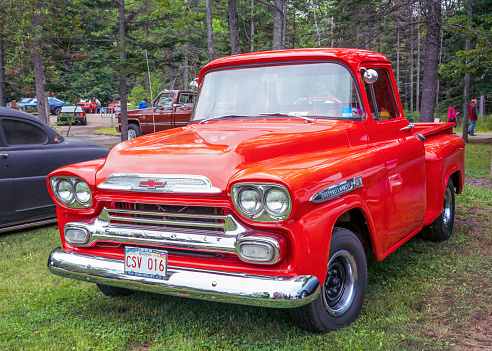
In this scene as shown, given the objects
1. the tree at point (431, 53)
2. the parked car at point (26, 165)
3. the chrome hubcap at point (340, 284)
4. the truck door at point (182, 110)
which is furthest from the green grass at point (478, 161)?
the truck door at point (182, 110)

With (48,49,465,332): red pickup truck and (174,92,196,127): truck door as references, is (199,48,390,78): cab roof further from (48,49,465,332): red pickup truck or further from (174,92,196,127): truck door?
(174,92,196,127): truck door

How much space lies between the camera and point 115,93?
1692 inches

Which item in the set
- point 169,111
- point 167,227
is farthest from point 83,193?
point 169,111

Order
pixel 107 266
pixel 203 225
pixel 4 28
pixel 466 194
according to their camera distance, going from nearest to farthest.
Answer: pixel 203 225, pixel 107 266, pixel 466 194, pixel 4 28

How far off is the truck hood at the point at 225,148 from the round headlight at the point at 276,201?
10 cm

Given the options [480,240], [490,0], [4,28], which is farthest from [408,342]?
[490,0]

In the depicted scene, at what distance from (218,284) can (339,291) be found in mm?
1049

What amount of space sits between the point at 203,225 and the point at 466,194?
683 cm

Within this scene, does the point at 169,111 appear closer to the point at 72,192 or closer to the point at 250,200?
the point at 72,192

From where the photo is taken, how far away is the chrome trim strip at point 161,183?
120 inches

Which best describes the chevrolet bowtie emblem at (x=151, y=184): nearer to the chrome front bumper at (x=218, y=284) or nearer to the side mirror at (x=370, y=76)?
the chrome front bumper at (x=218, y=284)

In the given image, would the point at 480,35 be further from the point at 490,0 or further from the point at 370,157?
the point at 370,157

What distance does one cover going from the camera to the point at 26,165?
6.41 metres

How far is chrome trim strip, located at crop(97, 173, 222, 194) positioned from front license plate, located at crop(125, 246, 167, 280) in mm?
401
